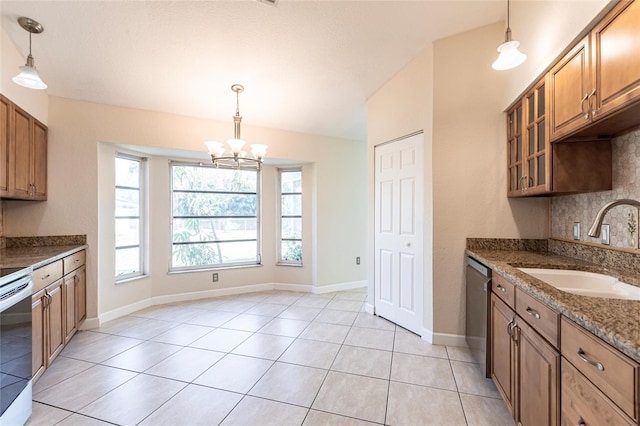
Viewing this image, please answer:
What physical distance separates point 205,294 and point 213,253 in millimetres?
644

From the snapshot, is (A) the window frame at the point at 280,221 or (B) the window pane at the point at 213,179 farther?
(A) the window frame at the point at 280,221

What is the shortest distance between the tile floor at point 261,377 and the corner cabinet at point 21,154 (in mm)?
1572

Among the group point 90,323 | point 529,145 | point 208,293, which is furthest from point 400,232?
point 90,323

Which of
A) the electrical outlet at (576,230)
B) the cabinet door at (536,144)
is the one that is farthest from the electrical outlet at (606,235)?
the cabinet door at (536,144)

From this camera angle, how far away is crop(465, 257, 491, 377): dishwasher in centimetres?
213

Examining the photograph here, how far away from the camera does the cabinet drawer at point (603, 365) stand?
2.58 feet

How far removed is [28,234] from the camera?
309cm

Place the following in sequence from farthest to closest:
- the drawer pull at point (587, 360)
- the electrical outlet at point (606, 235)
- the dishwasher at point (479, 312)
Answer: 1. the dishwasher at point (479, 312)
2. the electrical outlet at point (606, 235)
3. the drawer pull at point (587, 360)

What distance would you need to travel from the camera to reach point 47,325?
7.38 feet

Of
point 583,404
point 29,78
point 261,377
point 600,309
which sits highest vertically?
point 29,78

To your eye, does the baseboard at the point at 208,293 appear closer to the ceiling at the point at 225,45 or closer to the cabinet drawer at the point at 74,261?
the cabinet drawer at the point at 74,261

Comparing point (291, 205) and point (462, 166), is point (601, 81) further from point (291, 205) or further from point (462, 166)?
point (291, 205)

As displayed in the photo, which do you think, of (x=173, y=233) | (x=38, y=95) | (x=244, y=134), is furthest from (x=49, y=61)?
(x=173, y=233)

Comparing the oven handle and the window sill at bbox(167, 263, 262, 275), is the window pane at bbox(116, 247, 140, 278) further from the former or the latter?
the oven handle
